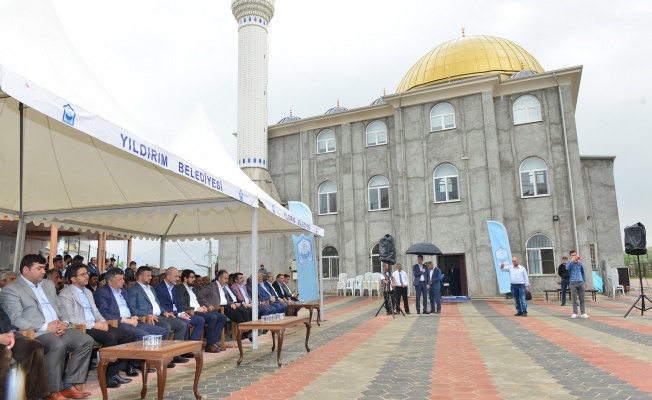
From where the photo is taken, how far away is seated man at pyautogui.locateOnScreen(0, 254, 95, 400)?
15.6ft

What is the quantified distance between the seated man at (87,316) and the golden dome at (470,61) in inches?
946

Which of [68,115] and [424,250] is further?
[424,250]

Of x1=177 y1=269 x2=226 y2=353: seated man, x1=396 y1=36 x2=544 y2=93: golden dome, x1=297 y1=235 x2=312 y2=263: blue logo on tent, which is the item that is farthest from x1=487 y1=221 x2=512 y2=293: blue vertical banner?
x1=177 y1=269 x2=226 y2=353: seated man

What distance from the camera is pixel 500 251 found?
19547 mm

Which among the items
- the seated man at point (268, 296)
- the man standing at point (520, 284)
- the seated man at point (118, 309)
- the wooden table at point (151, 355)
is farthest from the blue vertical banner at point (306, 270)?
the wooden table at point (151, 355)

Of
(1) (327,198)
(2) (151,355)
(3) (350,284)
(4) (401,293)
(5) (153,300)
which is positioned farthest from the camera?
(1) (327,198)

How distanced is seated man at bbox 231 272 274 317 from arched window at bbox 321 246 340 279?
1517cm

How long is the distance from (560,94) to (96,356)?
2249cm

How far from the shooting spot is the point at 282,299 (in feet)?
42.4

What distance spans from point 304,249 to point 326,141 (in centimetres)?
1190

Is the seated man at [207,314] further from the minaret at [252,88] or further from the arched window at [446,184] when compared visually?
the minaret at [252,88]

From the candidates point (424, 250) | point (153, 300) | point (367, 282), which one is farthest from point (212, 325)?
point (367, 282)

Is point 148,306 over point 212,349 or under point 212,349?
over

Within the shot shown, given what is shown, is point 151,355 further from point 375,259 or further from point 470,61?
point 470,61
